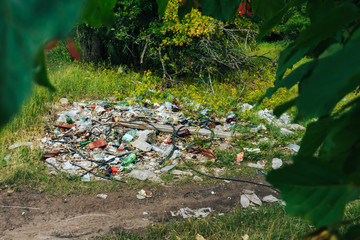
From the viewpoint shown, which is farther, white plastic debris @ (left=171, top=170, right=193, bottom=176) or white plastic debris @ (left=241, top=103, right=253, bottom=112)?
white plastic debris @ (left=241, top=103, right=253, bottom=112)

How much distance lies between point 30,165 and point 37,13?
385 centimetres

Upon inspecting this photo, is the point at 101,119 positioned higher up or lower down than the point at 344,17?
lower down

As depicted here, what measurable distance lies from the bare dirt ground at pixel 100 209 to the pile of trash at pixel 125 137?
39 cm

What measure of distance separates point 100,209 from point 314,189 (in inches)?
116

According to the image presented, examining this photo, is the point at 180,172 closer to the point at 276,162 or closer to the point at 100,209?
the point at 100,209

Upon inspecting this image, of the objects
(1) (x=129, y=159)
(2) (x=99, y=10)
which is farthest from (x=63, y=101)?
(2) (x=99, y=10)

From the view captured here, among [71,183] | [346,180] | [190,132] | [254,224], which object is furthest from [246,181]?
[346,180]

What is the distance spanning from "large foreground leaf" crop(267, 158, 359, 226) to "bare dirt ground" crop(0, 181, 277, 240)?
2.52 m

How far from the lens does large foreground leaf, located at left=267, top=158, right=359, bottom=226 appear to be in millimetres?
274

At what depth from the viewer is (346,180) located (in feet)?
0.91

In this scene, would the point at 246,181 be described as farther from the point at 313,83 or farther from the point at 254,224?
the point at 313,83

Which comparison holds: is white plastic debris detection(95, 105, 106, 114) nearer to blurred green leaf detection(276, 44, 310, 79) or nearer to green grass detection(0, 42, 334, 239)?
green grass detection(0, 42, 334, 239)

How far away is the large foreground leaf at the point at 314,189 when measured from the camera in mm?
274

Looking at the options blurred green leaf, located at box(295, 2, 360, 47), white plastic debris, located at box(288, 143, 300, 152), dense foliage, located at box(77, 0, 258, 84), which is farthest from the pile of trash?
blurred green leaf, located at box(295, 2, 360, 47)
